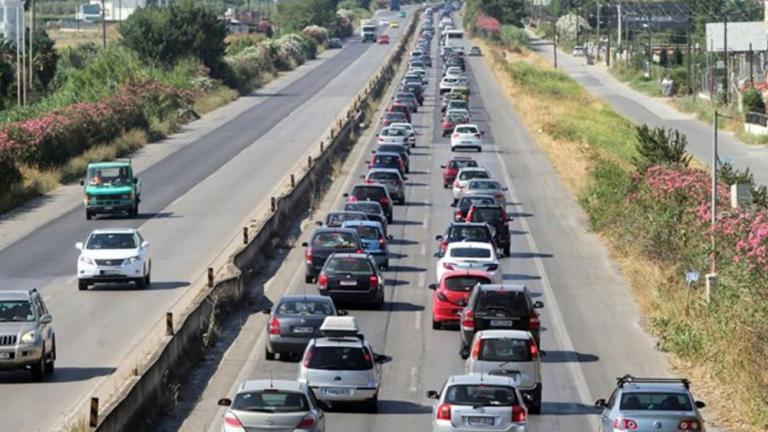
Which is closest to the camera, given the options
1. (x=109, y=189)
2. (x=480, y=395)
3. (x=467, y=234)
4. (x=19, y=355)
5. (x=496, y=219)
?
(x=480, y=395)

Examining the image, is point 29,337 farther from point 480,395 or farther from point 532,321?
point 532,321

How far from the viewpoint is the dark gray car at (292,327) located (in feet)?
111

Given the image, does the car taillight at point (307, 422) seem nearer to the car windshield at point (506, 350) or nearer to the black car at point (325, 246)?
the car windshield at point (506, 350)

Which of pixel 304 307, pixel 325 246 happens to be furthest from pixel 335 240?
pixel 304 307

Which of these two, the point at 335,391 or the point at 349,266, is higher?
the point at 349,266

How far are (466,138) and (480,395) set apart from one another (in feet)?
203

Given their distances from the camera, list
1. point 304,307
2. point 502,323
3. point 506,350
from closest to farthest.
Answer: point 506,350, point 502,323, point 304,307

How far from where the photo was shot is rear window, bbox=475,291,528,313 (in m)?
34.2

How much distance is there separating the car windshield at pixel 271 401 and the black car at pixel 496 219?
27517 mm

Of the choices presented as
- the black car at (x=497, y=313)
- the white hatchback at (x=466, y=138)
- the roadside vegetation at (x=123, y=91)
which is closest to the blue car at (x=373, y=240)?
the black car at (x=497, y=313)

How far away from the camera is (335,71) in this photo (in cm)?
15325

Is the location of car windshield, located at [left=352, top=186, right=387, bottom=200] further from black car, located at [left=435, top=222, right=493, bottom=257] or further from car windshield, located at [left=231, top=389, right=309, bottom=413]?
car windshield, located at [left=231, top=389, right=309, bottom=413]

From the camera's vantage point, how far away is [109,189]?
191 feet

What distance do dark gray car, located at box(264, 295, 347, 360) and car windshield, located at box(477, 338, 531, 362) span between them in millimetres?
4677
